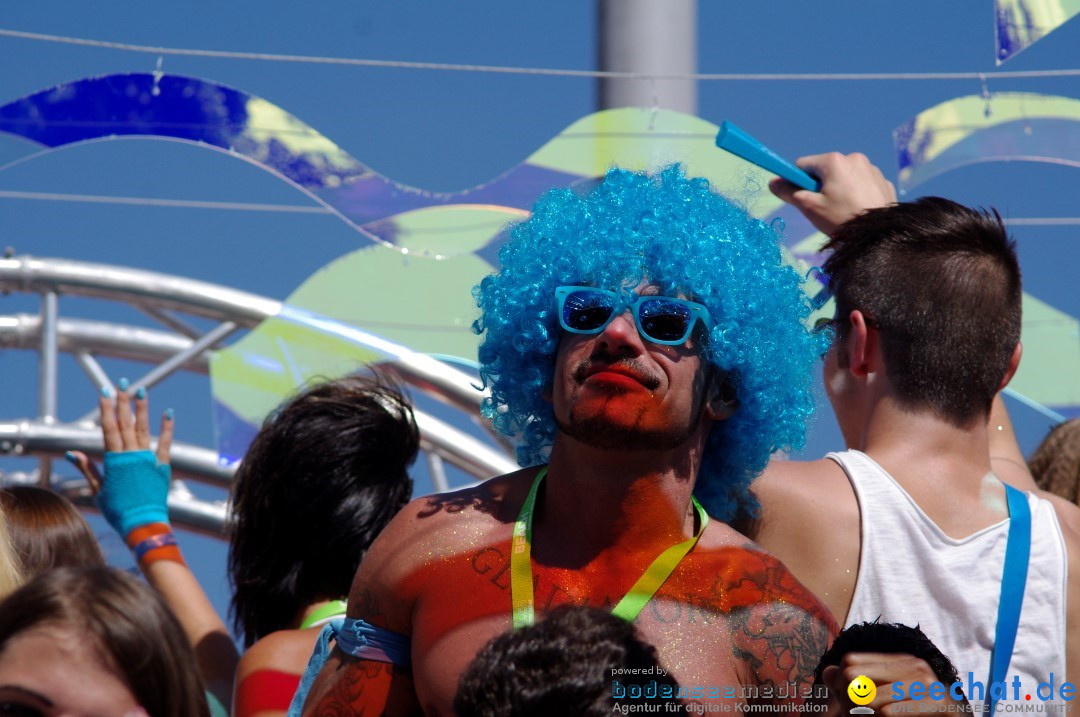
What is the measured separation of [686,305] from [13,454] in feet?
14.0

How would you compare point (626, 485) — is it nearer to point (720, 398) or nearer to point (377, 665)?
point (720, 398)

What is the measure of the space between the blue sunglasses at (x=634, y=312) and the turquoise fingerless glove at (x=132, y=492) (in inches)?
52.5

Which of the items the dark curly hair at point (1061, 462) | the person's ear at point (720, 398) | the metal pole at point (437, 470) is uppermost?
the person's ear at point (720, 398)

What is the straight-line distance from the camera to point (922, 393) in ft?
7.98

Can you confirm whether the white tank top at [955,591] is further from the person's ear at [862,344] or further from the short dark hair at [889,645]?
the short dark hair at [889,645]

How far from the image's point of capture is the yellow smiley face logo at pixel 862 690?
1.69 m

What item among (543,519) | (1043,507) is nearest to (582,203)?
(543,519)

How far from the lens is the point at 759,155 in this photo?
270 centimetres

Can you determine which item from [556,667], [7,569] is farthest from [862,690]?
[7,569]

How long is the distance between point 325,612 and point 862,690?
4.05 ft

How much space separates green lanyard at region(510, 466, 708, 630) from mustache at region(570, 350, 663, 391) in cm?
24

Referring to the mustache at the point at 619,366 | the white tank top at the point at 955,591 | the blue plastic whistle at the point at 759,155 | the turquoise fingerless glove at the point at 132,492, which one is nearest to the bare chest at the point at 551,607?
the mustache at the point at 619,366

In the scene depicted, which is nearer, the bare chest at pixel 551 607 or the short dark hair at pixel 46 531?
the bare chest at pixel 551 607

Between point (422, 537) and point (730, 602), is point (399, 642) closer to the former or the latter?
point (422, 537)
